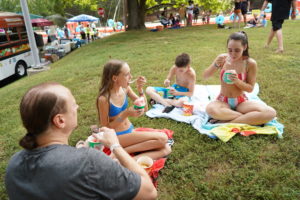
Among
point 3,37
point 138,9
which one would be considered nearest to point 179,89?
point 3,37

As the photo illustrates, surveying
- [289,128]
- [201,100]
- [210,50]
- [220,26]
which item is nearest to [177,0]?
[220,26]

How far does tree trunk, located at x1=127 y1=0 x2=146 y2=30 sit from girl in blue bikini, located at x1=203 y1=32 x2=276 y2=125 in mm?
15383

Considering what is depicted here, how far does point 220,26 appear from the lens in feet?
48.5

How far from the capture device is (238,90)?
3.53 meters

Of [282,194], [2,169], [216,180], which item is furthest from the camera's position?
[2,169]

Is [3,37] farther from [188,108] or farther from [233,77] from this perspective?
[233,77]

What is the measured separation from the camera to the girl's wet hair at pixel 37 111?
129 centimetres

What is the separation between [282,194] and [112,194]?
181 cm

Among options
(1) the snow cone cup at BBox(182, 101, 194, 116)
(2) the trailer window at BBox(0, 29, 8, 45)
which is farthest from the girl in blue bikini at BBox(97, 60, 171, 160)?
(2) the trailer window at BBox(0, 29, 8, 45)

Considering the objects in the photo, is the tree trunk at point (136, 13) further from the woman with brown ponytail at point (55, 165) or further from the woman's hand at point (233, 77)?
the woman with brown ponytail at point (55, 165)

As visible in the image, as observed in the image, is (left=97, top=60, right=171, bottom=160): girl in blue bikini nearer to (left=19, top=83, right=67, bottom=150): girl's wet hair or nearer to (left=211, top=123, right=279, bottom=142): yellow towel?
(left=211, top=123, right=279, bottom=142): yellow towel

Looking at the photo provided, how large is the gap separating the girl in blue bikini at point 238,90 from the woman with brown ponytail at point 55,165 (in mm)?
2293

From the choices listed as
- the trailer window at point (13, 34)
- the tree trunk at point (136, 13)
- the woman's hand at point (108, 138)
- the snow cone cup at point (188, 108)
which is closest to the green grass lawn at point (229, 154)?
the snow cone cup at point (188, 108)

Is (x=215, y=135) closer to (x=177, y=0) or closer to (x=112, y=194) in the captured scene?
(x=112, y=194)
